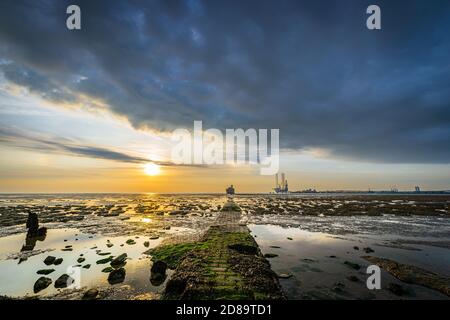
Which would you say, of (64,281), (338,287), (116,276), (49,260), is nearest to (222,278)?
(338,287)

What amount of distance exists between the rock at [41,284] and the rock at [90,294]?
11.2 feet

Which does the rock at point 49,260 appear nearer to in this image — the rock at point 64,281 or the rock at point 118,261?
the rock at point 64,281

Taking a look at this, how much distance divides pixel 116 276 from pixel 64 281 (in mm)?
3001

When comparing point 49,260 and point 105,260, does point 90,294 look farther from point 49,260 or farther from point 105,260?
point 49,260

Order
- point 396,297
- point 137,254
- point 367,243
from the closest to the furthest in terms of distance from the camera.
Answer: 1. point 396,297
2. point 137,254
3. point 367,243

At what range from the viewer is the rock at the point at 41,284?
13.5 m

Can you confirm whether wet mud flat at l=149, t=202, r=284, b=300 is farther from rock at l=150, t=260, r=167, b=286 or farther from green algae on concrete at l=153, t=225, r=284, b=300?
rock at l=150, t=260, r=167, b=286

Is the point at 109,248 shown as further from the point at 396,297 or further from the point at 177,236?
the point at 396,297

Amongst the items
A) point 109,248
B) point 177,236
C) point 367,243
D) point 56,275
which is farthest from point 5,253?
point 367,243

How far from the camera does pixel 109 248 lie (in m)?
23.2

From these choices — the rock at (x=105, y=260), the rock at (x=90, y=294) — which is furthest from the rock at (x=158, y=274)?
the rock at (x=105, y=260)
